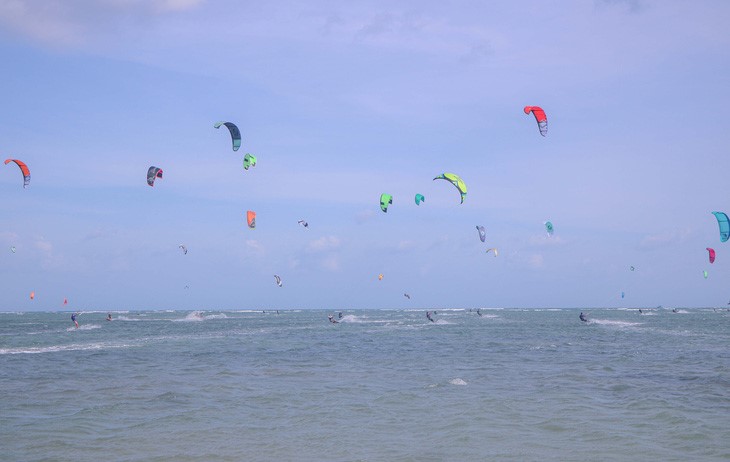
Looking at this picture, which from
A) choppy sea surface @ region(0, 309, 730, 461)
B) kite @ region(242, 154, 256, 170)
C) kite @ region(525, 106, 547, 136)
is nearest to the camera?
choppy sea surface @ region(0, 309, 730, 461)

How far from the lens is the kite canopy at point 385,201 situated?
113 ft

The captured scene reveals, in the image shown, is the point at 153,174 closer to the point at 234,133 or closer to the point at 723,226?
the point at 234,133

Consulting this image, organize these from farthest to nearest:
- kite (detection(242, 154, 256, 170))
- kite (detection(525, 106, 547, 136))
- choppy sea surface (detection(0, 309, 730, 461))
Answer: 1. kite (detection(242, 154, 256, 170))
2. kite (detection(525, 106, 547, 136))
3. choppy sea surface (detection(0, 309, 730, 461))

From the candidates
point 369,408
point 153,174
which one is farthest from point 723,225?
point 153,174

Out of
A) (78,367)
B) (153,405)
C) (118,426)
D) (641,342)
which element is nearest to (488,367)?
(153,405)

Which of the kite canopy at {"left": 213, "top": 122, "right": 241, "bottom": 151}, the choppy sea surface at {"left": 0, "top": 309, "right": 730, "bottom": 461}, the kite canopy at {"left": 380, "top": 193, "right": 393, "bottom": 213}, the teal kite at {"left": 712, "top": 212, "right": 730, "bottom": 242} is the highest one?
the kite canopy at {"left": 213, "top": 122, "right": 241, "bottom": 151}

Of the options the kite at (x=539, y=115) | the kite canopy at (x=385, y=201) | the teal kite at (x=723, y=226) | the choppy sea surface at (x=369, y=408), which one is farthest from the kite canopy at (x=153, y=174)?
the teal kite at (x=723, y=226)

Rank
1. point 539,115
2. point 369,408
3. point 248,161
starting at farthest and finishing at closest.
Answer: point 248,161 < point 539,115 < point 369,408

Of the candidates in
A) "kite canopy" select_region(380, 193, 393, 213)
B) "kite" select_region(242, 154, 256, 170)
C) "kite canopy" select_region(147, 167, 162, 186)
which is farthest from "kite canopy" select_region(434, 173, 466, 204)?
"kite canopy" select_region(147, 167, 162, 186)

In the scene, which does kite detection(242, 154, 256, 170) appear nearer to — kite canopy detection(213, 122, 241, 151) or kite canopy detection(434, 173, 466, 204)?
kite canopy detection(213, 122, 241, 151)

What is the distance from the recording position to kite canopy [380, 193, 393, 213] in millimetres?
34406

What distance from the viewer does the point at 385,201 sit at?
35.2m

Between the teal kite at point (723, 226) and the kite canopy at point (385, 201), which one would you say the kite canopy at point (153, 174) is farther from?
the teal kite at point (723, 226)

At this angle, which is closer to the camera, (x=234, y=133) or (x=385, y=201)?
(x=234, y=133)
